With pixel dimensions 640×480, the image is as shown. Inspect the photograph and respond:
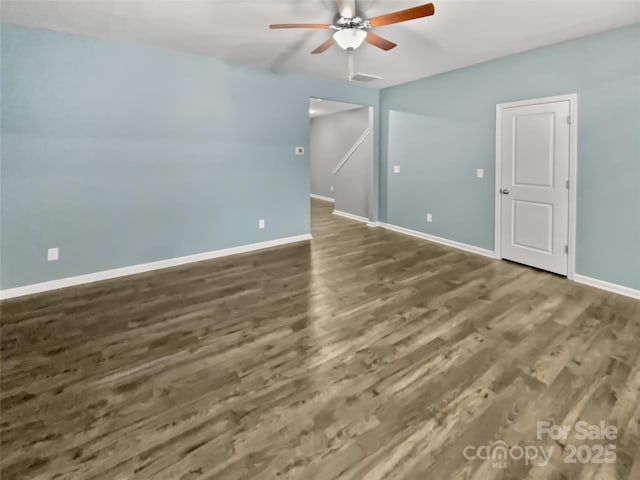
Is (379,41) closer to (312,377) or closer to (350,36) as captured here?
(350,36)

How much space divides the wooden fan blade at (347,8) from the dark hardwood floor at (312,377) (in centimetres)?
250

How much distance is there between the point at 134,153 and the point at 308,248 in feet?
8.53

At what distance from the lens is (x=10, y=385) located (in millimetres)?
2111

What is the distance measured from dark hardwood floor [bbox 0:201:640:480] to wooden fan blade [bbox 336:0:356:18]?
250 centimetres

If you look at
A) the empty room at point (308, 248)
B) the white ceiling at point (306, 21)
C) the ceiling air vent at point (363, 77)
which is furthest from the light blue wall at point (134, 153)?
the ceiling air vent at point (363, 77)

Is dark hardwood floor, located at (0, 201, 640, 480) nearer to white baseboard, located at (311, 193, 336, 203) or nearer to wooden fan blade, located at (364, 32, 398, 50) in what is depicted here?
wooden fan blade, located at (364, 32, 398, 50)

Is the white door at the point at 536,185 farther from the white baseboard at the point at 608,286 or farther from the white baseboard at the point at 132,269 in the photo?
the white baseboard at the point at 132,269

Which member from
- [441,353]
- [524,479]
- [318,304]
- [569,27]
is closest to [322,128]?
[569,27]

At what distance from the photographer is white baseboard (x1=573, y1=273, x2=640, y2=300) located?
3484 mm

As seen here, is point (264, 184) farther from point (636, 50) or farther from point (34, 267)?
point (636, 50)

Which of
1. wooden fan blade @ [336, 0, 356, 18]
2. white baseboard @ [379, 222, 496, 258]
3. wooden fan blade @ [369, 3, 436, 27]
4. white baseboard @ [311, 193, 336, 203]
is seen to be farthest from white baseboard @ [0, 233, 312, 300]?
white baseboard @ [311, 193, 336, 203]

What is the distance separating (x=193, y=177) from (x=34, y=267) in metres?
1.95

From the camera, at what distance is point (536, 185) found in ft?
13.8

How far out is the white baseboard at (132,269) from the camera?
3582mm
